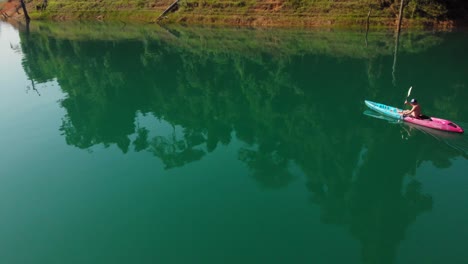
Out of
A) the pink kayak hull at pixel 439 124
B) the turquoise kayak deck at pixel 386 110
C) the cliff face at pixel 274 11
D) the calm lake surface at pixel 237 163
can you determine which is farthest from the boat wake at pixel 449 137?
the cliff face at pixel 274 11

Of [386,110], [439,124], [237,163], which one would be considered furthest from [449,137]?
[237,163]

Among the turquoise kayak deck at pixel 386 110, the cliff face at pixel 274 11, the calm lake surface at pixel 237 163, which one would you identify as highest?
the cliff face at pixel 274 11

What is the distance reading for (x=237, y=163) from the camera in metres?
23.7

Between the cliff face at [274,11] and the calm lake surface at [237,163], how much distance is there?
1251 cm

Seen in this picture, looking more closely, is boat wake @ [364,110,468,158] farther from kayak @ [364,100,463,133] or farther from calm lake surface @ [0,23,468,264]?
kayak @ [364,100,463,133]

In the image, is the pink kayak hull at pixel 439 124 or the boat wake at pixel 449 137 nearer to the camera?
the boat wake at pixel 449 137

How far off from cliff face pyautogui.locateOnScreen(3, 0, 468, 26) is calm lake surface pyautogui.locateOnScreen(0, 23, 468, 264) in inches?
492

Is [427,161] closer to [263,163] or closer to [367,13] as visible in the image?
[263,163]

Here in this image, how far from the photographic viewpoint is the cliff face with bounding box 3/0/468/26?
191ft

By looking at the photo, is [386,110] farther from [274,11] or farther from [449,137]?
[274,11]

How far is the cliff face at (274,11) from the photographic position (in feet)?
191

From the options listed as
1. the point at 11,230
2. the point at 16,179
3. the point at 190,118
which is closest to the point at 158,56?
the point at 190,118

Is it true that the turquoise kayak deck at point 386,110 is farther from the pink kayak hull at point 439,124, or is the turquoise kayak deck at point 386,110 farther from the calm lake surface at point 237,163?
the pink kayak hull at point 439,124

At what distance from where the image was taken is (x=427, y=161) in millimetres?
22812
